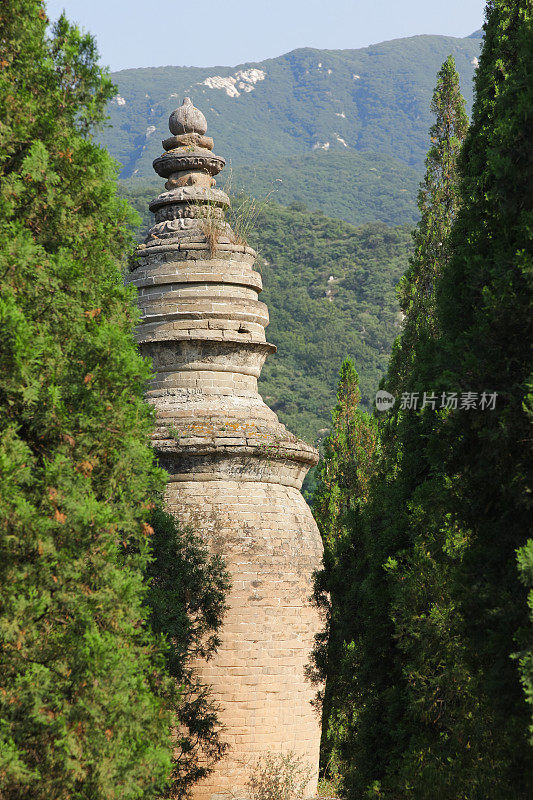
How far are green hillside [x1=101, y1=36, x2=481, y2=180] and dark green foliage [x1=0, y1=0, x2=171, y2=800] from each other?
11640cm

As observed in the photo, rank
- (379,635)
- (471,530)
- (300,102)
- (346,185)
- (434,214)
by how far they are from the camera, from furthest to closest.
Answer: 1. (300,102)
2. (346,185)
3. (434,214)
4. (379,635)
5. (471,530)

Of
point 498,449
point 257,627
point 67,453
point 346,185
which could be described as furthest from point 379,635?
point 346,185

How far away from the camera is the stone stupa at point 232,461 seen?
36.8 feet

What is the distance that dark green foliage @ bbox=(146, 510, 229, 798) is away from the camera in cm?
1020

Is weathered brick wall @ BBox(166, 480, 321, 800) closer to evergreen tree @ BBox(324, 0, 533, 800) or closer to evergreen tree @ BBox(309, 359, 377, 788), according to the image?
evergreen tree @ BBox(309, 359, 377, 788)

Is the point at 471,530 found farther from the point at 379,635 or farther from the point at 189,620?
the point at 189,620

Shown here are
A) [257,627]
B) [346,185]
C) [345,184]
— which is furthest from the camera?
A: [345,184]

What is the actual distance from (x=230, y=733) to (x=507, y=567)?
5477 millimetres

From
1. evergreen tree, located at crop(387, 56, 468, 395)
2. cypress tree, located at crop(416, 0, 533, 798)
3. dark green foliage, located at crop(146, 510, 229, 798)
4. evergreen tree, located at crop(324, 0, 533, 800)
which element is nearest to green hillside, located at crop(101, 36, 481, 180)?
evergreen tree, located at crop(387, 56, 468, 395)

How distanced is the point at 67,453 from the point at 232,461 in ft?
15.4

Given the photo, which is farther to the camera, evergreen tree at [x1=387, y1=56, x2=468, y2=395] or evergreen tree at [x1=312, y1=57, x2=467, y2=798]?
evergreen tree at [x1=387, y1=56, x2=468, y2=395]

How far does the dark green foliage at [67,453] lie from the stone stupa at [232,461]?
119 inches

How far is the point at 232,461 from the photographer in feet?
A: 39.0

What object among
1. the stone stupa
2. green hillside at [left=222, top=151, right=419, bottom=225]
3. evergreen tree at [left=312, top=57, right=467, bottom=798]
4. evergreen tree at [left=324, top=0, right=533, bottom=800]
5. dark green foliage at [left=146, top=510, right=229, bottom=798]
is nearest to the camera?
evergreen tree at [left=324, top=0, right=533, bottom=800]
